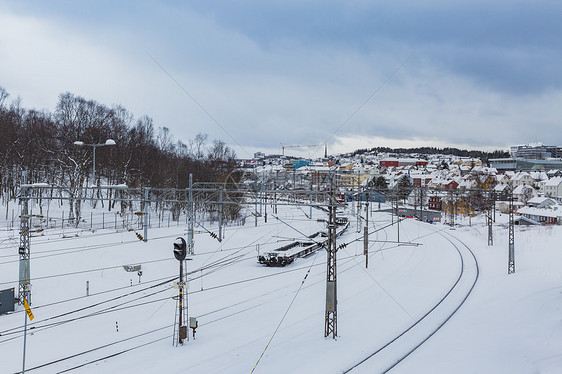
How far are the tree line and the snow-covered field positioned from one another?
1605 cm

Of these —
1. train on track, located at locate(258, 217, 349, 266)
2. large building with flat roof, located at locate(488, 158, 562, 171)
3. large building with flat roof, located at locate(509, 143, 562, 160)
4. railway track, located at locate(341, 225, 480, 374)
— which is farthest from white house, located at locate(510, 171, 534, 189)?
large building with flat roof, located at locate(509, 143, 562, 160)

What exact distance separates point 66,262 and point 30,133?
31.0m

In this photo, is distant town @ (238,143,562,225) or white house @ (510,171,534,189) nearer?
distant town @ (238,143,562,225)

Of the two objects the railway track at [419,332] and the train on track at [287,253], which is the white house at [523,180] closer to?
the train on track at [287,253]

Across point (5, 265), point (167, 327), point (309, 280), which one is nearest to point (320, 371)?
point (167, 327)

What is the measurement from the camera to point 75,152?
43375mm

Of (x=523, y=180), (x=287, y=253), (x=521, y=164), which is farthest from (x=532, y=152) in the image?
(x=287, y=253)

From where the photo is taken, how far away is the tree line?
4253cm

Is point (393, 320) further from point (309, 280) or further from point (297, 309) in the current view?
point (309, 280)

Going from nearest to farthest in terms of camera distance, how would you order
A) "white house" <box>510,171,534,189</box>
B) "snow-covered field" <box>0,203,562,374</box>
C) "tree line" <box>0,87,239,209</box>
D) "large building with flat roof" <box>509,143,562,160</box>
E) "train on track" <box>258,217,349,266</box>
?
"snow-covered field" <box>0,203,562,374</box>
"train on track" <box>258,217,349,266</box>
"tree line" <box>0,87,239,209</box>
"white house" <box>510,171,534,189</box>
"large building with flat roof" <box>509,143,562,160</box>

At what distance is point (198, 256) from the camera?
2916cm

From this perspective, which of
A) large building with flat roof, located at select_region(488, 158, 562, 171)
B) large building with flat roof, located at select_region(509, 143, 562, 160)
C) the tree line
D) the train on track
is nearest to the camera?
the train on track

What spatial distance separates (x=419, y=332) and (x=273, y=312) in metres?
6.21

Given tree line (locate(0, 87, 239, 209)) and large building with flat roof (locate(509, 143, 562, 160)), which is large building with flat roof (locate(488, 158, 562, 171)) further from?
tree line (locate(0, 87, 239, 209))
